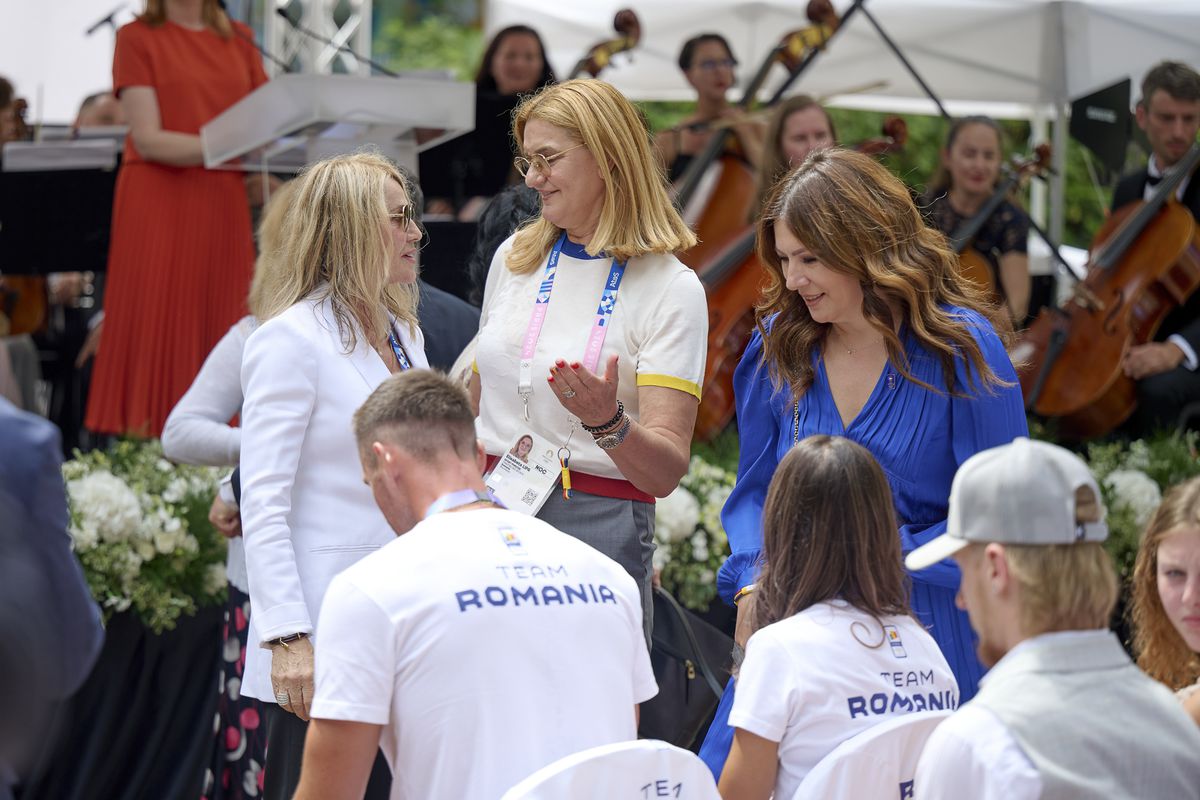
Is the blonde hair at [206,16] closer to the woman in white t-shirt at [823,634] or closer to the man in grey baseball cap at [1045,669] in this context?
the woman in white t-shirt at [823,634]

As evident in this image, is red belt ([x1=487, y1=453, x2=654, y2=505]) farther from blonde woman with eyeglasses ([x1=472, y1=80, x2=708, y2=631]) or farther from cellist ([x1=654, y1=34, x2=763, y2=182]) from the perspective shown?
cellist ([x1=654, y1=34, x2=763, y2=182])

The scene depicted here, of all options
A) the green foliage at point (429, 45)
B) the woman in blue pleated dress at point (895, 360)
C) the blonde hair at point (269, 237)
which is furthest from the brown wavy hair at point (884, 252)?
the green foliage at point (429, 45)

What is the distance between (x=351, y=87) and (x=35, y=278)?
353 centimetres

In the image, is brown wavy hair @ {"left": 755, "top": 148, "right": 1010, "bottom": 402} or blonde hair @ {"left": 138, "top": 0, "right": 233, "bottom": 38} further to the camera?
blonde hair @ {"left": 138, "top": 0, "right": 233, "bottom": 38}

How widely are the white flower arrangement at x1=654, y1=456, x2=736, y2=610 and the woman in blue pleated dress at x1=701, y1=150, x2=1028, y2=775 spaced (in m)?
1.83

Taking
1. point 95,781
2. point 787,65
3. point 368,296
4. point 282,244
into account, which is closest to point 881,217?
point 368,296

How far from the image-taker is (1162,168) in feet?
21.3

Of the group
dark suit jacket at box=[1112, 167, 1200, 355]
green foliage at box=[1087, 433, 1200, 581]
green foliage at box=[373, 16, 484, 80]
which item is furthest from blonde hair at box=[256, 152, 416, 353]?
green foliage at box=[373, 16, 484, 80]

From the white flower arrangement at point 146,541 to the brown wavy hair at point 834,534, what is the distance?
2.46m

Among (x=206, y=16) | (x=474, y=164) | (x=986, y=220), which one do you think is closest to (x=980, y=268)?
(x=986, y=220)

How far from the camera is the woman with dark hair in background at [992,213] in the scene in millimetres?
6898

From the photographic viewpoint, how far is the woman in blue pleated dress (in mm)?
2984

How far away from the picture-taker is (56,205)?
6.40m

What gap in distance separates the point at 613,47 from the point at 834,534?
176 inches
